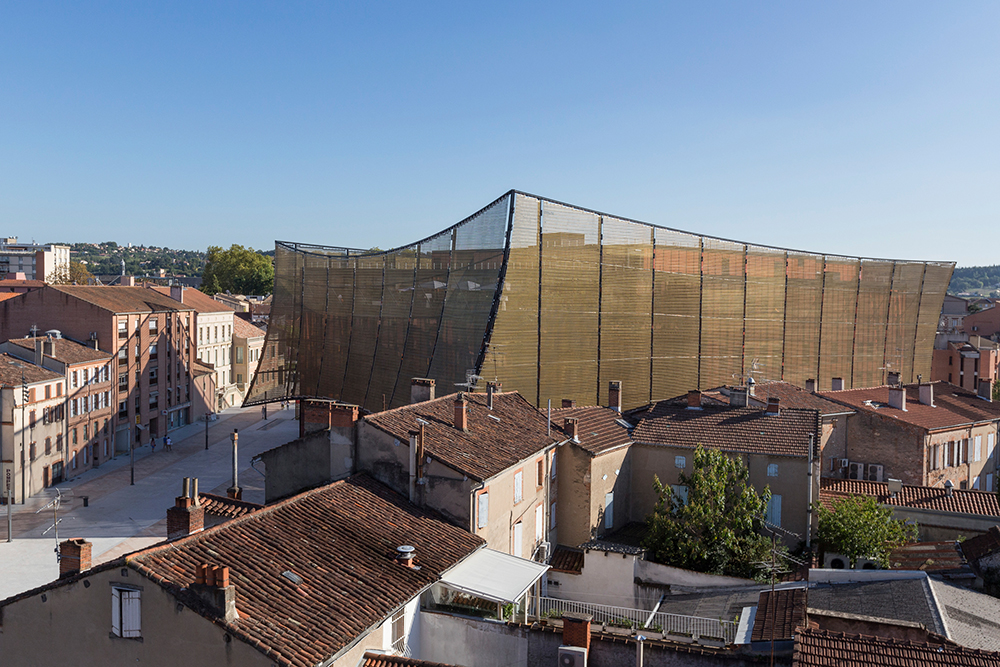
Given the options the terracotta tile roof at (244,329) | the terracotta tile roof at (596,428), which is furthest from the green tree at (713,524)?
the terracotta tile roof at (244,329)

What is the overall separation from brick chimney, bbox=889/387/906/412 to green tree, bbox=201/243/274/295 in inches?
3585

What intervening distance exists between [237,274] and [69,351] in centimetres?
7111

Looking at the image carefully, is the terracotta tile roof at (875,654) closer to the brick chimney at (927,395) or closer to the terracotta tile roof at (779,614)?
the terracotta tile roof at (779,614)

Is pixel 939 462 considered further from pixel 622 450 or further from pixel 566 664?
pixel 566 664

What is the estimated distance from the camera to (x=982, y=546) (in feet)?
70.4

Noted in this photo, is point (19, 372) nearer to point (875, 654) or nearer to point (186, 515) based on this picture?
point (186, 515)

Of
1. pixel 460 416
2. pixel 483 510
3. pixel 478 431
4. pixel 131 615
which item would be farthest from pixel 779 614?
pixel 131 615

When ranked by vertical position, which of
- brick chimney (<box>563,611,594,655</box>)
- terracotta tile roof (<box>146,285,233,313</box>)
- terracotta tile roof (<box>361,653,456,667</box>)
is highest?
terracotta tile roof (<box>146,285,233,313</box>)

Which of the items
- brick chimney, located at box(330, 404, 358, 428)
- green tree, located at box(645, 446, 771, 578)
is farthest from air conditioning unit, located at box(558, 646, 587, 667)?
green tree, located at box(645, 446, 771, 578)

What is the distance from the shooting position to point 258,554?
567 inches

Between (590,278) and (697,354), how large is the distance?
934 centimetres

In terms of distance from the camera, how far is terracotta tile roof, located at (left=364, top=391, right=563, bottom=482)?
20.0 metres

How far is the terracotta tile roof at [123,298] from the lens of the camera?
5069 cm

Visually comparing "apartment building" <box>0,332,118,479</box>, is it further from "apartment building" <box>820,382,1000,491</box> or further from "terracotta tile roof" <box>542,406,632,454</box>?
"apartment building" <box>820,382,1000,491</box>
